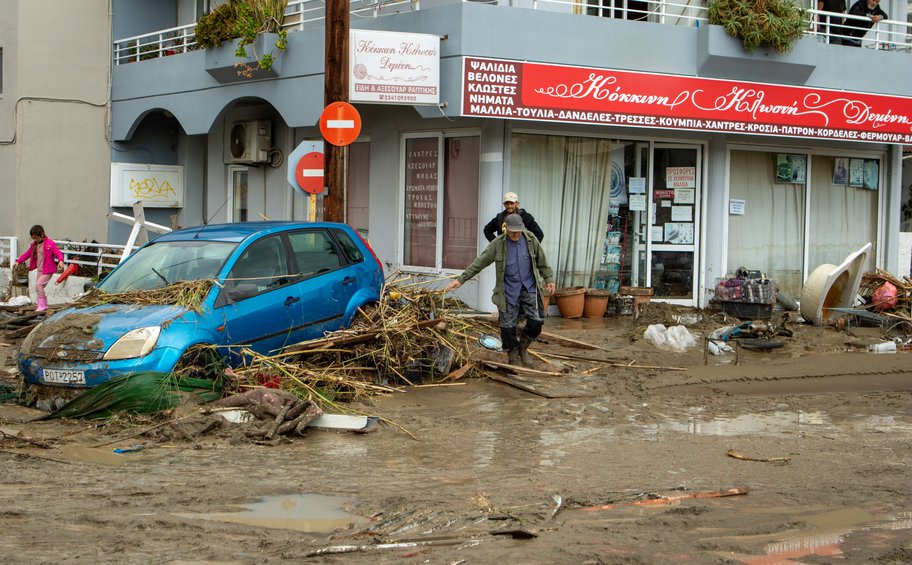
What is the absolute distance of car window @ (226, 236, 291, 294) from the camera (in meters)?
9.56

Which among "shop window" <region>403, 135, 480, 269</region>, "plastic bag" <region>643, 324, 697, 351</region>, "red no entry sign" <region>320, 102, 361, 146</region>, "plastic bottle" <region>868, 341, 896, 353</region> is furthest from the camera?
"shop window" <region>403, 135, 480, 269</region>

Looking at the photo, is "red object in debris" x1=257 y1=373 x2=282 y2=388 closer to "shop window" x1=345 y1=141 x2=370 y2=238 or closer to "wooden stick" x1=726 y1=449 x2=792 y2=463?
"wooden stick" x1=726 y1=449 x2=792 y2=463

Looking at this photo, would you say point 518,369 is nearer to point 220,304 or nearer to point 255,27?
point 220,304

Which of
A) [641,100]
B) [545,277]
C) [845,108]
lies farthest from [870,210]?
[545,277]

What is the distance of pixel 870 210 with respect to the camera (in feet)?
60.1

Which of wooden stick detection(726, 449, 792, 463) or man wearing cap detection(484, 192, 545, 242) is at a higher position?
man wearing cap detection(484, 192, 545, 242)

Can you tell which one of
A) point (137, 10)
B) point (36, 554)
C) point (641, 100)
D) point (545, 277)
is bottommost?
point (36, 554)

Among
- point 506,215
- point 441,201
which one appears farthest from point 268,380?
point 441,201

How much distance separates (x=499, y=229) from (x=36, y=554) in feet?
29.5

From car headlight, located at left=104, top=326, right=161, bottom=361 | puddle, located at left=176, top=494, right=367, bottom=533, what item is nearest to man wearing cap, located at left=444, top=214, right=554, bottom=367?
car headlight, located at left=104, top=326, right=161, bottom=361

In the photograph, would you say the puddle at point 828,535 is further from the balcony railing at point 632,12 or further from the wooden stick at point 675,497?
the balcony railing at point 632,12

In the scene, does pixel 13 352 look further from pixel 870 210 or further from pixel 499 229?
pixel 870 210

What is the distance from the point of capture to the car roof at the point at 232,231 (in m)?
10.0

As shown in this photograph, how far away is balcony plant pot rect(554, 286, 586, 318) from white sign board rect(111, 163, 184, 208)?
29.7 feet
